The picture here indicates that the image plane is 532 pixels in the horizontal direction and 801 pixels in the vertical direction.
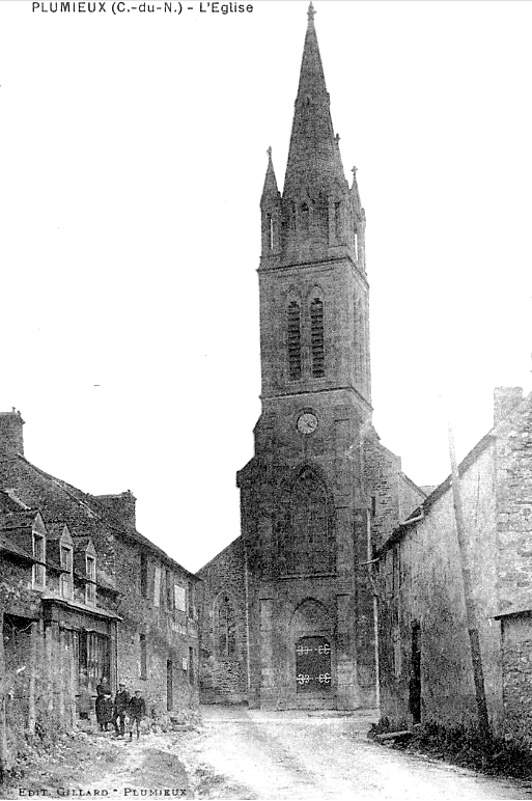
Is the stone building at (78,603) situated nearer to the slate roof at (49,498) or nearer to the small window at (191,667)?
the slate roof at (49,498)

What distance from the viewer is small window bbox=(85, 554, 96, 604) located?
88.6 feet

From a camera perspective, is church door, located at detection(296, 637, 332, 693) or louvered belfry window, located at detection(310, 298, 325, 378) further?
louvered belfry window, located at detection(310, 298, 325, 378)

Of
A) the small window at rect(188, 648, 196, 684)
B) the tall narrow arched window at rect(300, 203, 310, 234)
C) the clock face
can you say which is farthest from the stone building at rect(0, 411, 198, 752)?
the tall narrow arched window at rect(300, 203, 310, 234)

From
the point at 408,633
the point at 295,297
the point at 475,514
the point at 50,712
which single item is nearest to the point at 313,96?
the point at 295,297

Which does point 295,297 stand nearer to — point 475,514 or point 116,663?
point 116,663

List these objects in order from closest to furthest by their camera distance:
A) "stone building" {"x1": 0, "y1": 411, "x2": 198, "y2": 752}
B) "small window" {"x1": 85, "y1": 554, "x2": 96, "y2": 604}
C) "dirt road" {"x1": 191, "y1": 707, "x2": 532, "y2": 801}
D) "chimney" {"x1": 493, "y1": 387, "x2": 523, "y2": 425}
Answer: "dirt road" {"x1": 191, "y1": 707, "x2": 532, "y2": 801} < "stone building" {"x1": 0, "y1": 411, "x2": 198, "y2": 752} < "chimney" {"x1": 493, "y1": 387, "x2": 523, "y2": 425} < "small window" {"x1": 85, "y1": 554, "x2": 96, "y2": 604}

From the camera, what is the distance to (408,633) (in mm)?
30438

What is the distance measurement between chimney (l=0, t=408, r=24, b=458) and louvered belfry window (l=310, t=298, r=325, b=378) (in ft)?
77.7

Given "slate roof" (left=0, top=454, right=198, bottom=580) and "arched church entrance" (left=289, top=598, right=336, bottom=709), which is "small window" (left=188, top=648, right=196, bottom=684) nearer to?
"arched church entrance" (left=289, top=598, right=336, bottom=709)

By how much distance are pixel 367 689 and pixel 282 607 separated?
5.31 metres

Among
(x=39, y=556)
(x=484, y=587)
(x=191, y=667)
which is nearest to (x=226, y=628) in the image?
(x=191, y=667)

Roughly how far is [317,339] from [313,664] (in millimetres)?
15091

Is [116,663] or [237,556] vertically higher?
[237,556]

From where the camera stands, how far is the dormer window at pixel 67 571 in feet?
79.6
